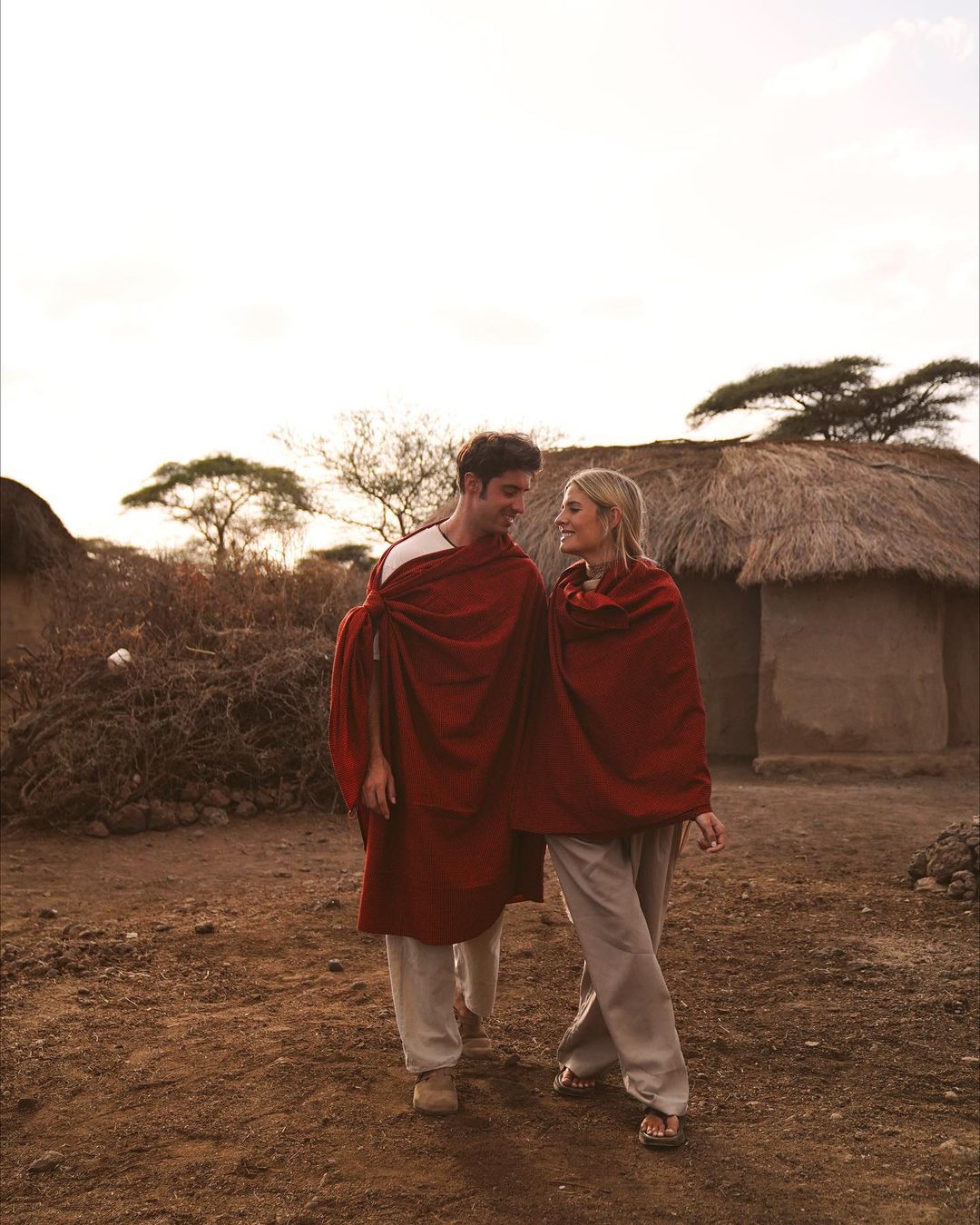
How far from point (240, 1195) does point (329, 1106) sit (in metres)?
0.46

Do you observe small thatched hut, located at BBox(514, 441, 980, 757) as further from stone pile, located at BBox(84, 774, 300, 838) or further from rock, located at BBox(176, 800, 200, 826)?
rock, located at BBox(176, 800, 200, 826)

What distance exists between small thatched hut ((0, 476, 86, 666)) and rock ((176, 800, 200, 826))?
5143 mm

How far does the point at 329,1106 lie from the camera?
294cm

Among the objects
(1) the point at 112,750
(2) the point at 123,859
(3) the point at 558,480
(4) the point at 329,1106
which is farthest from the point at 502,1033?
(3) the point at 558,480

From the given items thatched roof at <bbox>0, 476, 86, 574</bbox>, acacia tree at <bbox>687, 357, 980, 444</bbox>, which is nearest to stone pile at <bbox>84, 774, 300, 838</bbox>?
thatched roof at <bbox>0, 476, 86, 574</bbox>

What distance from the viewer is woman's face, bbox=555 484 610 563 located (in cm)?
290

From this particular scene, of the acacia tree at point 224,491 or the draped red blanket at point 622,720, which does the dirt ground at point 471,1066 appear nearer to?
the draped red blanket at point 622,720

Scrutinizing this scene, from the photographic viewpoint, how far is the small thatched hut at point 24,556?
1143 centimetres

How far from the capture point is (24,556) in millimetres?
11477

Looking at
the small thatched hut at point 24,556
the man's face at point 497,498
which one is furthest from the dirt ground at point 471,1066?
the small thatched hut at point 24,556

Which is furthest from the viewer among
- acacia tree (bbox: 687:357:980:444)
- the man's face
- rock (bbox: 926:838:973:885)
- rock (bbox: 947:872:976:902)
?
acacia tree (bbox: 687:357:980:444)

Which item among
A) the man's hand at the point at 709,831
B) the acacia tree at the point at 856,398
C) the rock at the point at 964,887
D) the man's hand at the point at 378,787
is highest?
the acacia tree at the point at 856,398

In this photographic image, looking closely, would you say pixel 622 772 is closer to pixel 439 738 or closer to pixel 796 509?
pixel 439 738

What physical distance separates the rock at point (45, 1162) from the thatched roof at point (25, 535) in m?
9.41
